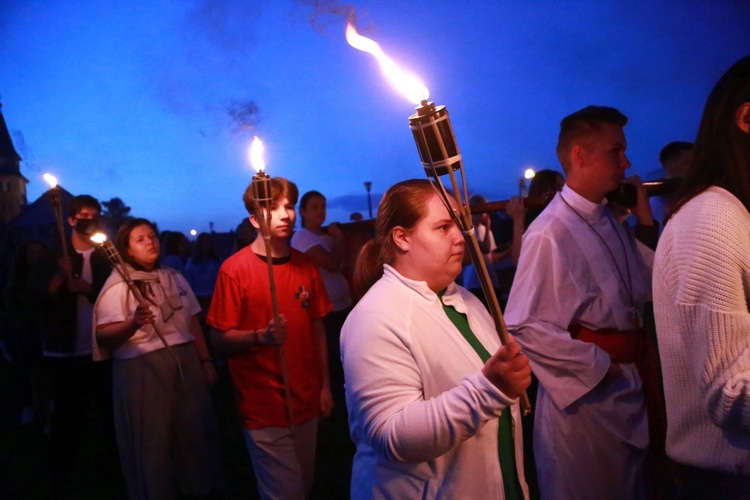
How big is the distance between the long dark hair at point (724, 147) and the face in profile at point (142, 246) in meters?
3.62

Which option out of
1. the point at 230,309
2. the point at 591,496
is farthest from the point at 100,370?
the point at 591,496

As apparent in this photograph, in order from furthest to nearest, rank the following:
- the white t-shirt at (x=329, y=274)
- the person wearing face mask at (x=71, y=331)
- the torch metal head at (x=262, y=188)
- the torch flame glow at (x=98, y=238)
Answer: the white t-shirt at (x=329, y=274)
the person wearing face mask at (x=71, y=331)
the torch flame glow at (x=98, y=238)
the torch metal head at (x=262, y=188)

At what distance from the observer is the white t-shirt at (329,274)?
250 inches

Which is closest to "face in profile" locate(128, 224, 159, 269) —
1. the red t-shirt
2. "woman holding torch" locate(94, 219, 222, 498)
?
"woman holding torch" locate(94, 219, 222, 498)

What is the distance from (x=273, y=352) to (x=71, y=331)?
8.18 feet

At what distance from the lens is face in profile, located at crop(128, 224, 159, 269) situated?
428 centimetres

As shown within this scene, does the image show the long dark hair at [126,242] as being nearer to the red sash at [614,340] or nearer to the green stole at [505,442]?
the green stole at [505,442]

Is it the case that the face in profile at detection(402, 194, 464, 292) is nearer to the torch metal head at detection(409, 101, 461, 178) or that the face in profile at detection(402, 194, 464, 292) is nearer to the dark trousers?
the torch metal head at detection(409, 101, 461, 178)

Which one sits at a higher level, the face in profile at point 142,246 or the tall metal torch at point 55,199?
the tall metal torch at point 55,199

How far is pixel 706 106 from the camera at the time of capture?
7.07 ft

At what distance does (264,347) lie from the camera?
3613 mm

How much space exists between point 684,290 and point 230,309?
2657 mm

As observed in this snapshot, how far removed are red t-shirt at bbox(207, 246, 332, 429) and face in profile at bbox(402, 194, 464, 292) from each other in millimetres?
1802

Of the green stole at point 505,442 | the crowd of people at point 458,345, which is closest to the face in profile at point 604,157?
the crowd of people at point 458,345
